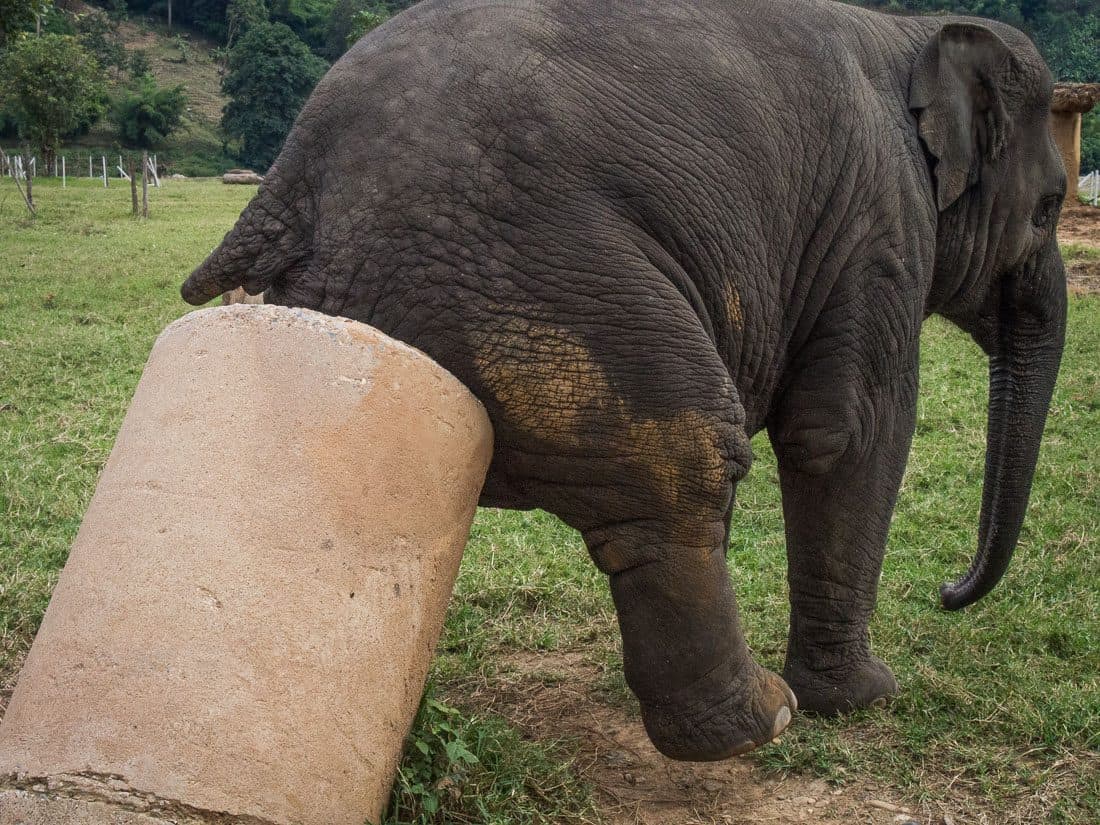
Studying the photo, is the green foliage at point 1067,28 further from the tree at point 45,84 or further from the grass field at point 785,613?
the grass field at point 785,613

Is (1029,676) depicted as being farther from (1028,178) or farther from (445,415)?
(445,415)

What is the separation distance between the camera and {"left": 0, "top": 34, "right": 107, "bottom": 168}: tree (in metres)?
31.2

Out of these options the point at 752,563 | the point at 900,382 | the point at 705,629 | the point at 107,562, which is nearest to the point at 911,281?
the point at 900,382

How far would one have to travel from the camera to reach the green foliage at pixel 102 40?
67950 millimetres

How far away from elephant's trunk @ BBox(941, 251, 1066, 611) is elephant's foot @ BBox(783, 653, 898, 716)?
2.97 feet

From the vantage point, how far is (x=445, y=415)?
285 cm

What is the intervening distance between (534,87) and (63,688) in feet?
5.81

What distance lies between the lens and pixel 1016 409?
4.93 meters

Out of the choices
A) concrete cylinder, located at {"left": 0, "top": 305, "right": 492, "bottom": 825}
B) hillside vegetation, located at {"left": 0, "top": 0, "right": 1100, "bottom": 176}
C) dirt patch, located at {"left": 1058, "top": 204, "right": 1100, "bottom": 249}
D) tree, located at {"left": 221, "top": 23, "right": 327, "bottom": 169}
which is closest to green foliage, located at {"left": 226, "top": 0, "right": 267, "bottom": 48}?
hillside vegetation, located at {"left": 0, "top": 0, "right": 1100, "bottom": 176}

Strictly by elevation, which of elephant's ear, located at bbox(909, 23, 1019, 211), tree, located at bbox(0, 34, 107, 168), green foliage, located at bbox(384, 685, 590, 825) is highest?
elephant's ear, located at bbox(909, 23, 1019, 211)

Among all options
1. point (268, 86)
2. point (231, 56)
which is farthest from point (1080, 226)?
point (231, 56)

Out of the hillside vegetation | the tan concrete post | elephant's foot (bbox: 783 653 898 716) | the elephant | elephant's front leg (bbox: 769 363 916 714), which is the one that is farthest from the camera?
the hillside vegetation

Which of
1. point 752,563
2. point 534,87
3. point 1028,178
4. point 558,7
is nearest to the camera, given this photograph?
point 534,87

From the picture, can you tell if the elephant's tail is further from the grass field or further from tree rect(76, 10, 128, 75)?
tree rect(76, 10, 128, 75)
